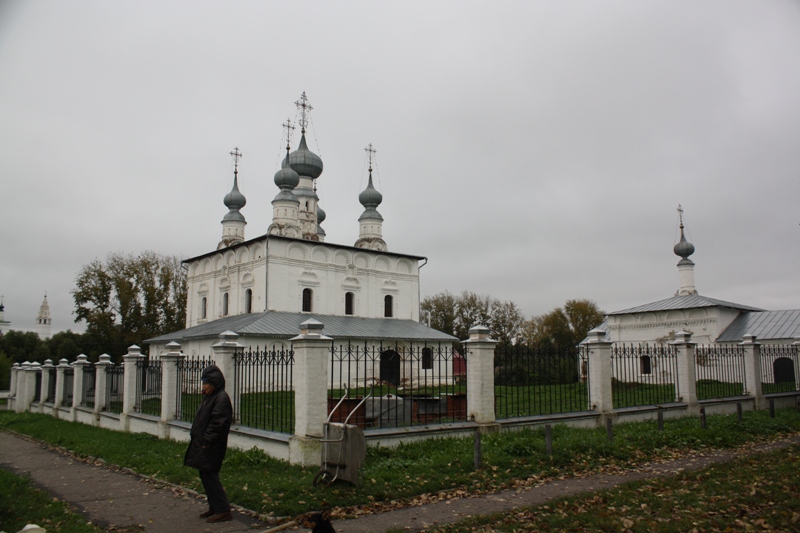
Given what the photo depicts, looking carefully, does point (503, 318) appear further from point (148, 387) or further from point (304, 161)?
point (148, 387)

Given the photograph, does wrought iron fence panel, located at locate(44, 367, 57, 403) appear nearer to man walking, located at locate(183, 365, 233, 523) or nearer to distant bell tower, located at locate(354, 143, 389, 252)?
man walking, located at locate(183, 365, 233, 523)

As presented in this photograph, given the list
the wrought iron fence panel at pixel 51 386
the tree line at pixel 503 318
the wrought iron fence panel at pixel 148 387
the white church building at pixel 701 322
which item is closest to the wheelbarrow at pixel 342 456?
the wrought iron fence panel at pixel 148 387

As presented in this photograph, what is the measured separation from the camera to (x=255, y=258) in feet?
110

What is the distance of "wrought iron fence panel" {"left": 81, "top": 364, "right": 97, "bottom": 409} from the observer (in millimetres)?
18172

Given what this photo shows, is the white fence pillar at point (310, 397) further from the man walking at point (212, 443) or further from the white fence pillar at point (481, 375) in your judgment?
the white fence pillar at point (481, 375)

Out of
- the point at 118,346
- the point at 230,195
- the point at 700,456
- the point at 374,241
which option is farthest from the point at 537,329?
the point at 700,456

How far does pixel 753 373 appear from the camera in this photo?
1617 centimetres

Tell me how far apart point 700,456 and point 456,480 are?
14.6 feet

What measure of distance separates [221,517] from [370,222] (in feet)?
112

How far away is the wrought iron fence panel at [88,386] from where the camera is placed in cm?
1817

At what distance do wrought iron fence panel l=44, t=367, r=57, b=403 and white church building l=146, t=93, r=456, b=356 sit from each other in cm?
802

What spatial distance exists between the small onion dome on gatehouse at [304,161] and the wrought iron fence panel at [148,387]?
25.3 metres

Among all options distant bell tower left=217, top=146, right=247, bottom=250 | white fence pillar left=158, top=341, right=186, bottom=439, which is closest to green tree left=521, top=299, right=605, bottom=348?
distant bell tower left=217, top=146, right=247, bottom=250

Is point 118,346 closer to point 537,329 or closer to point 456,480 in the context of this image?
point 537,329
